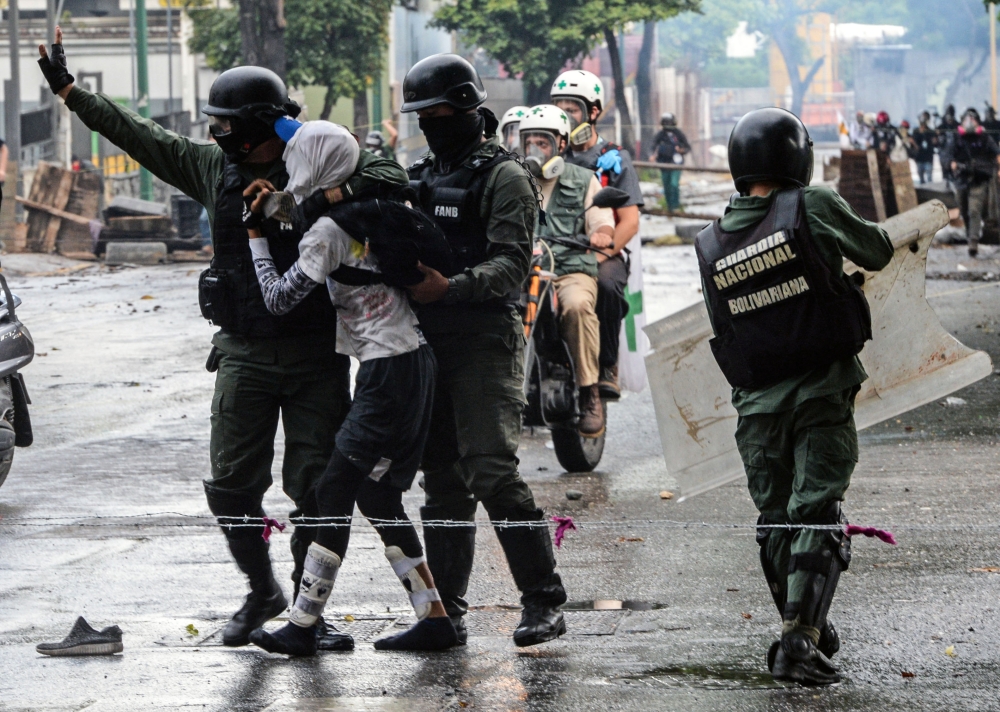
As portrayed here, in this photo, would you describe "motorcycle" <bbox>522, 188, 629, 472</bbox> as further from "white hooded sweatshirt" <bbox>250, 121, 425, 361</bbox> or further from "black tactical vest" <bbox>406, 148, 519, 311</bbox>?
"white hooded sweatshirt" <bbox>250, 121, 425, 361</bbox>

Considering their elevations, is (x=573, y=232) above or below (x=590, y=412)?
above

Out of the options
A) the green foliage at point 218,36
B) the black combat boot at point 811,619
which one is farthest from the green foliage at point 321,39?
the black combat boot at point 811,619

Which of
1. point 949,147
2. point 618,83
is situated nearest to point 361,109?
point 618,83

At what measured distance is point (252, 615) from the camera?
16.6 ft

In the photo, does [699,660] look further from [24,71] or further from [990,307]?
[24,71]

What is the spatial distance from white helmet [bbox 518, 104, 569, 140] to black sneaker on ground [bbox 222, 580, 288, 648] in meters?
3.70

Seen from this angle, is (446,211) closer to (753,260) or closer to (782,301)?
(753,260)

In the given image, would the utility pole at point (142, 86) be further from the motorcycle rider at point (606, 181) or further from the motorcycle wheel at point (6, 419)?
the motorcycle wheel at point (6, 419)

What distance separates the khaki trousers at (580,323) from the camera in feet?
26.8

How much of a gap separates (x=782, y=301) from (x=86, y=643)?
245cm

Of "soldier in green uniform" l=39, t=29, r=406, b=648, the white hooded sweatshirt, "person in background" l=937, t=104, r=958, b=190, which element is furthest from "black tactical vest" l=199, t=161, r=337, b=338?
"person in background" l=937, t=104, r=958, b=190

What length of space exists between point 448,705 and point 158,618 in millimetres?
1654

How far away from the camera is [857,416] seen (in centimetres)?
585

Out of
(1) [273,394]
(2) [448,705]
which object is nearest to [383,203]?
(1) [273,394]
